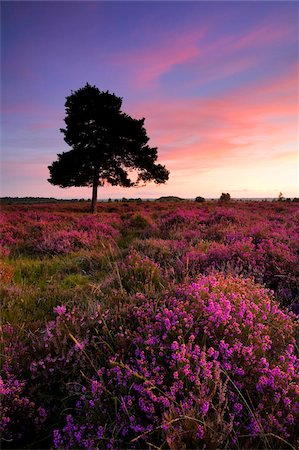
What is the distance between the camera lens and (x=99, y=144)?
28297 millimetres

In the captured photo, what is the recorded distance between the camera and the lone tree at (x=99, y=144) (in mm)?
27859

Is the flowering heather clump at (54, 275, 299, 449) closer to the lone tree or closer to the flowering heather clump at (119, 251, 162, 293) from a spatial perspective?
the flowering heather clump at (119, 251, 162, 293)

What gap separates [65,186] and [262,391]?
2769 centimetres

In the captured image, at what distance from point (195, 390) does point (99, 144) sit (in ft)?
90.9

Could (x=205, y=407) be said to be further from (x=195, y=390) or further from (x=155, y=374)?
(x=155, y=374)

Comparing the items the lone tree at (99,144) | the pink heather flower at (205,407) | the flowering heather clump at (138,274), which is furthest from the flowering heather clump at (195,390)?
the lone tree at (99,144)

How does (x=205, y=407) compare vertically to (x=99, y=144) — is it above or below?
below

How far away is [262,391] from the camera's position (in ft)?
7.57

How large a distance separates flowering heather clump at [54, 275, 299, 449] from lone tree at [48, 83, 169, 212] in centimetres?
2524

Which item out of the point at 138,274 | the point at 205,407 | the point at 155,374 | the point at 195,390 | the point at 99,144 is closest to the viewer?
the point at 205,407

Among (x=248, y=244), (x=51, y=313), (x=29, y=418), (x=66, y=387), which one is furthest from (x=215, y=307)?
(x=248, y=244)

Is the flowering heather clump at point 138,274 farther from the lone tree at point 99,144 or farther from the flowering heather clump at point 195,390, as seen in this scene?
the lone tree at point 99,144

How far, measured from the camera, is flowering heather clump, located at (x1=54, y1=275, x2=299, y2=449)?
6.75ft

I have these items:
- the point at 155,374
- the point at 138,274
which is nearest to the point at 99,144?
the point at 138,274
